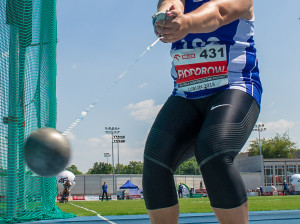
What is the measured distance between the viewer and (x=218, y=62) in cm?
232

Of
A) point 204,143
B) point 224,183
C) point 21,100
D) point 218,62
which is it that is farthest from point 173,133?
point 21,100

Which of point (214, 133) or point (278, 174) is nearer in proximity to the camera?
point (214, 133)

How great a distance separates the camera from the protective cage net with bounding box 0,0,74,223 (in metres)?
6.69

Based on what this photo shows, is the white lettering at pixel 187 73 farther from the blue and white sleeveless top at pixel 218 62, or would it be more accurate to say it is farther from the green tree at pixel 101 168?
the green tree at pixel 101 168

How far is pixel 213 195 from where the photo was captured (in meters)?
1.96

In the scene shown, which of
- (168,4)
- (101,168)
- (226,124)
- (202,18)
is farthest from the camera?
(101,168)

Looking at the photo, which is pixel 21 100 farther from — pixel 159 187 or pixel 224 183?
pixel 224 183

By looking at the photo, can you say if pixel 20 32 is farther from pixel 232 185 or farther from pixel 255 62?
pixel 232 185

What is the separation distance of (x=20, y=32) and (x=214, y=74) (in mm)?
5690

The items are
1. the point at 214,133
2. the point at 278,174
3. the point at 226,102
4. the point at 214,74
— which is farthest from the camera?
the point at 278,174

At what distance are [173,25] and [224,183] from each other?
31.2 inches

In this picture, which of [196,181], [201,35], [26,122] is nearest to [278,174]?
[196,181]

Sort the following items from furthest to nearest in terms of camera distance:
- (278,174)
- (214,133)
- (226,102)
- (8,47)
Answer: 1. (278,174)
2. (8,47)
3. (226,102)
4. (214,133)

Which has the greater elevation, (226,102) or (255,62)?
(255,62)
